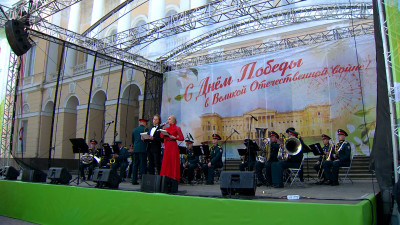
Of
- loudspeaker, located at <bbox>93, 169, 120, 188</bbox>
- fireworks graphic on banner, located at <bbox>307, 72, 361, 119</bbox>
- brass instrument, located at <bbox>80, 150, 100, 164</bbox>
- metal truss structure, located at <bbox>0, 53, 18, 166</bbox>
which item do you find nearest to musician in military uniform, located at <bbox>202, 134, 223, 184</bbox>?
loudspeaker, located at <bbox>93, 169, 120, 188</bbox>

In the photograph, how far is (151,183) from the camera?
193 inches

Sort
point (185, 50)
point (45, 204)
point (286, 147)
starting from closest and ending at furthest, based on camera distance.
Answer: point (45, 204)
point (286, 147)
point (185, 50)

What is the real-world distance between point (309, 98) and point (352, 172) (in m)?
3.13

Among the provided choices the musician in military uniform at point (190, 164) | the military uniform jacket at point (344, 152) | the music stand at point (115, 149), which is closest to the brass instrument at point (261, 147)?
the military uniform jacket at point (344, 152)

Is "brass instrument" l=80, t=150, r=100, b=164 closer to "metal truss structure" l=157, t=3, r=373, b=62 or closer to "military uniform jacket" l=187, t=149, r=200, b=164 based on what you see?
"military uniform jacket" l=187, t=149, r=200, b=164

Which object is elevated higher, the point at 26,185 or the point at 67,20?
the point at 67,20

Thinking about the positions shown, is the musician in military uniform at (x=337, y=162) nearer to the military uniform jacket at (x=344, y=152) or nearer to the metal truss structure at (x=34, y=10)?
the military uniform jacket at (x=344, y=152)

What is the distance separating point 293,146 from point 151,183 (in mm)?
3579

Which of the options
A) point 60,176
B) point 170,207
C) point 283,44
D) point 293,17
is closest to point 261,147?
point 170,207

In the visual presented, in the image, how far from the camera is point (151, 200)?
14.3ft

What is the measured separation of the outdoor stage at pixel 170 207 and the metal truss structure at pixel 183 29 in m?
4.48

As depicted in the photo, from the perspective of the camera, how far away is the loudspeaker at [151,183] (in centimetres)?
481

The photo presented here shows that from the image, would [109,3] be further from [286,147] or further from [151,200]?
[151,200]

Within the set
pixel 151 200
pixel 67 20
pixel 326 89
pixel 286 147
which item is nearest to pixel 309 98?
pixel 326 89
